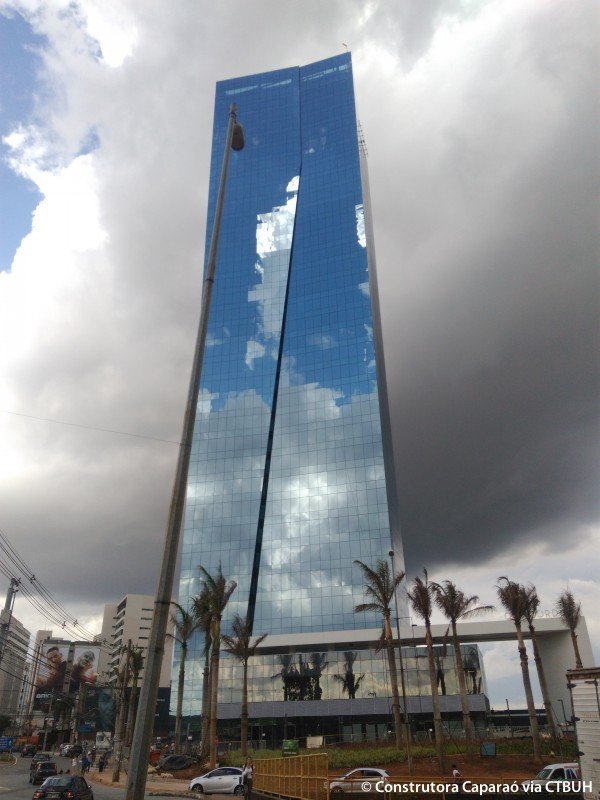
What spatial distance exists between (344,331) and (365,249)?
21504mm

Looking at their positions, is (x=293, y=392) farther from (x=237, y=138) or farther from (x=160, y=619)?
(x=160, y=619)

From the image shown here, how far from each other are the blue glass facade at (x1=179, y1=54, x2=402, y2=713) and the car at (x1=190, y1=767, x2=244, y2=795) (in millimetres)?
74221

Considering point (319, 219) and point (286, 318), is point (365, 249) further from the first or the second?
point (286, 318)

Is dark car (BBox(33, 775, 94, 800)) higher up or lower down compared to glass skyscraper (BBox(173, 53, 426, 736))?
lower down

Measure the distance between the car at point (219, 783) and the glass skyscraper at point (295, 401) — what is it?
5416cm

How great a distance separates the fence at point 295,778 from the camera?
22.4 meters

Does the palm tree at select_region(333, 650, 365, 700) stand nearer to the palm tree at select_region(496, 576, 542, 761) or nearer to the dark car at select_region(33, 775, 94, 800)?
the palm tree at select_region(496, 576, 542, 761)

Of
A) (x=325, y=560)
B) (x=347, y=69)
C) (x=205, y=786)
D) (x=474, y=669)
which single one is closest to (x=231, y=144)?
(x=205, y=786)

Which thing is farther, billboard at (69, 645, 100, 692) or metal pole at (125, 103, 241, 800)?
billboard at (69, 645, 100, 692)

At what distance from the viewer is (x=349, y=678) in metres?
86.2

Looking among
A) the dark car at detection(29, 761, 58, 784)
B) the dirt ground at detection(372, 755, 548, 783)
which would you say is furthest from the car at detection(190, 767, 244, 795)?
the dark car at detection(29, 761, 58, 784)

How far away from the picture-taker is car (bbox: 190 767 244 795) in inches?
1427

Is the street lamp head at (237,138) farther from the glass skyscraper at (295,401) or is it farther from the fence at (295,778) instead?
the glass skyscraper at (295,401)

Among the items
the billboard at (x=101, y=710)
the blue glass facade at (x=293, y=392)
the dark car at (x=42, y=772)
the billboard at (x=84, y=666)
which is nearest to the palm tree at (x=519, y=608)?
the dark car at (x=42, y=772)
